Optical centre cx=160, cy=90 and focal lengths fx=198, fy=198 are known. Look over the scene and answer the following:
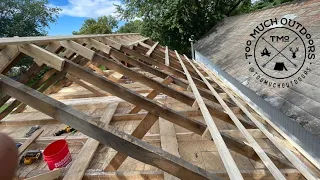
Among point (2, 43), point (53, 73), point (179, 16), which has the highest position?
point (179, 16)

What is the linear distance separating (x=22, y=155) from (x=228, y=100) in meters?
3.46

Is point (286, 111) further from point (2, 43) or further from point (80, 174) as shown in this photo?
point (2, 43)

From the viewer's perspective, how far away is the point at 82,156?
2475 mm

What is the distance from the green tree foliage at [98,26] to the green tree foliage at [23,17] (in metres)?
16.0

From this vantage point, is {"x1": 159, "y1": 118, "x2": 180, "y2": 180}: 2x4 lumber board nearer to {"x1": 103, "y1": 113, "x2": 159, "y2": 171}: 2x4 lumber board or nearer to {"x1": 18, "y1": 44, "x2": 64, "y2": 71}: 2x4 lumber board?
{"x1": 103, "y1": 113, "x2": 159, "y2": 171}: 2x4 lumber board

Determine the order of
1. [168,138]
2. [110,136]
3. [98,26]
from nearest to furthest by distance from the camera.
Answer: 1. [110,136]
2. [168,138]
3. [98,26]

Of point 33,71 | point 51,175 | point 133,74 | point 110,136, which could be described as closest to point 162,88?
point 133,74

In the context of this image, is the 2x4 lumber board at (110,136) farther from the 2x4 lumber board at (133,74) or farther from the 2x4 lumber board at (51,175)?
the 2x4 lumber board at (133,74)

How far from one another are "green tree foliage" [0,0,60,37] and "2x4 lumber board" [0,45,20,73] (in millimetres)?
18588

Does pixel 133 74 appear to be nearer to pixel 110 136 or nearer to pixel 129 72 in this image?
pixel 129 72

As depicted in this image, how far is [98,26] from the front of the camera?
1437 inches

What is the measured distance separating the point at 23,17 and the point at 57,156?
2069 cm

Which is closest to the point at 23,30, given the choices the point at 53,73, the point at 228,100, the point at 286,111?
the point at 53,73

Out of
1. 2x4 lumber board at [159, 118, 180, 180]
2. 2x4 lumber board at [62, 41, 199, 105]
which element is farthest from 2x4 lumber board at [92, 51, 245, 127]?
2x4 lumber board at [159, 118, 180, 180]
